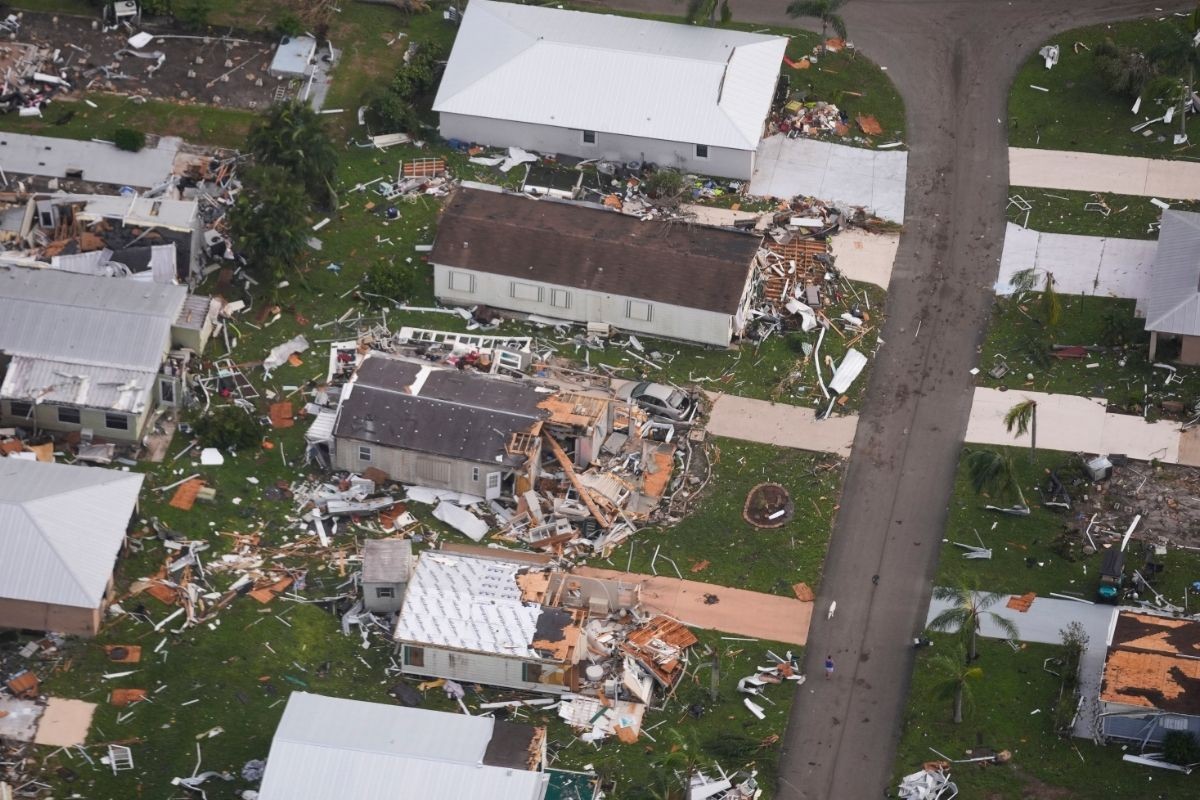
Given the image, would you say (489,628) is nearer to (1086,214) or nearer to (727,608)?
(727,608)

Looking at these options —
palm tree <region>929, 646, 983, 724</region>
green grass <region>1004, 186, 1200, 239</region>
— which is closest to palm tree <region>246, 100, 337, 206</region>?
green grass <region>1004, 186, 1200, 239</region>

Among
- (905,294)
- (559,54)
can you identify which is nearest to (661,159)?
(559,54)

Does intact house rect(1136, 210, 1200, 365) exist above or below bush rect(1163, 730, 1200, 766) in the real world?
above

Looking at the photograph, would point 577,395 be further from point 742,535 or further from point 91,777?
point 91,777

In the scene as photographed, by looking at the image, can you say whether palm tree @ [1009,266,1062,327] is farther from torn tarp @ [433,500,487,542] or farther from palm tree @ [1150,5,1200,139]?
torn tarp @ [433,500,487,542]

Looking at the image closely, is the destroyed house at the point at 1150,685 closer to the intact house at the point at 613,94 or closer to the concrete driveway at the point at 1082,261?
the concrete driveway at the point at 1082,261

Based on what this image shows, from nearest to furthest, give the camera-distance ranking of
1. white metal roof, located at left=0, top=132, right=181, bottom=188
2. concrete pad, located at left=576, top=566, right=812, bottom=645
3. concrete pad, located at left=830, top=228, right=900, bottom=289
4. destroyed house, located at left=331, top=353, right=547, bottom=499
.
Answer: concrete pad, located at left=576, top=566, right=812, bottom=645 < destroyed house, located at left=331, top=353, right=547, bottom=499 < concrete pad, located at left=830, top=228, right=900, bottom=289 < white metal roof, located at left=0, top=132, right=181, bottom=188

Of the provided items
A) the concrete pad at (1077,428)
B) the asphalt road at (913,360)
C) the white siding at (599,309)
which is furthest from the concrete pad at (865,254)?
the concrete pad at (1077,428)
